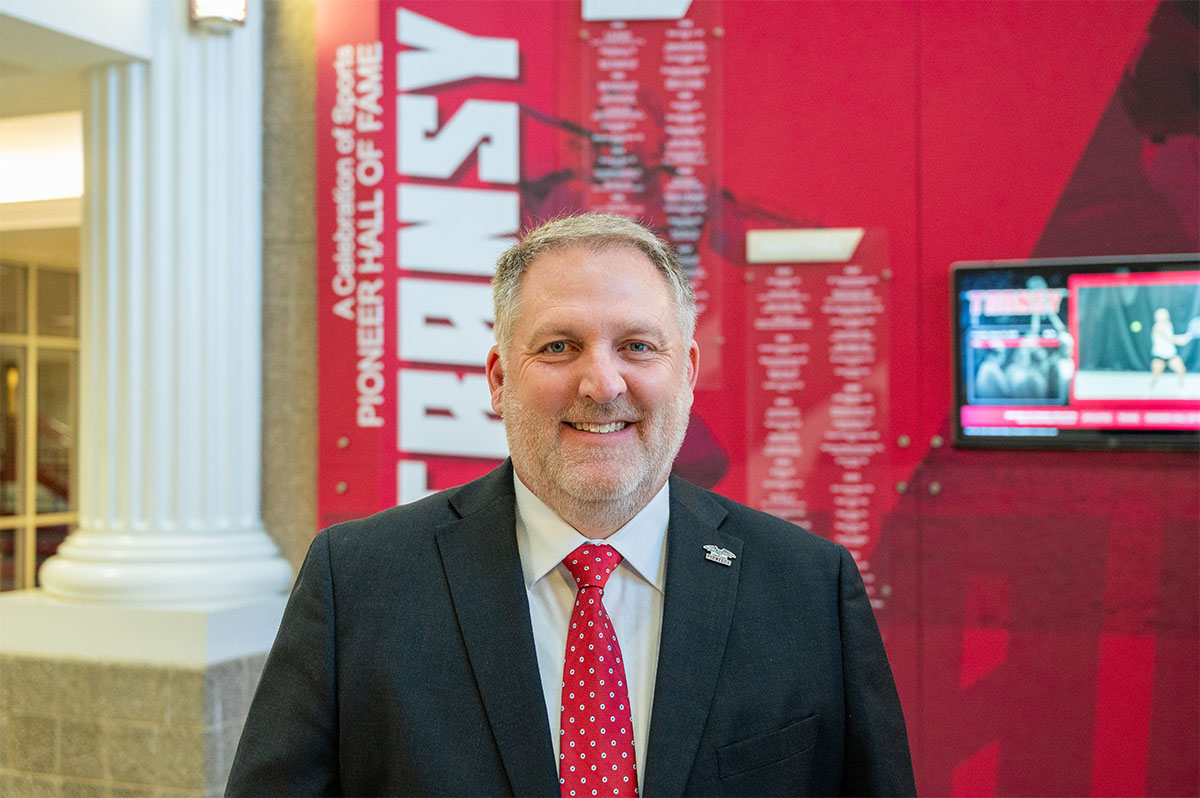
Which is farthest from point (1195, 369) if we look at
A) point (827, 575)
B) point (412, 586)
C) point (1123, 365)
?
point (412, 586)

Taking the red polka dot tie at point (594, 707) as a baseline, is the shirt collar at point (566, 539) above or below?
above

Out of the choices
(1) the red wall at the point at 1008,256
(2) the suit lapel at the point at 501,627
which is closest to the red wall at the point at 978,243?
(1) the red wall at the point at 1008,256

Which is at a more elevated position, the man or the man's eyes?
the man's eyes

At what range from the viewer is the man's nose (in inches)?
53.5

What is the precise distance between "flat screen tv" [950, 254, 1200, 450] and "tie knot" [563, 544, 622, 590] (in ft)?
5.79

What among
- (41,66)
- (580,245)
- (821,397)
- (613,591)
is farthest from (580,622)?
(41,66)

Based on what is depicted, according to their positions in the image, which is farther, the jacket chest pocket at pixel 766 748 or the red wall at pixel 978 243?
the red wall at pixel 978 243

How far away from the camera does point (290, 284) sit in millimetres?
3240

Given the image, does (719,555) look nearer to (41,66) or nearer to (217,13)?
(217,13)

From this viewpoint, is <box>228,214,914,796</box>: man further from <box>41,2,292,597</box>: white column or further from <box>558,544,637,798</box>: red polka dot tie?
<box>41,2,292,597</box>: white column

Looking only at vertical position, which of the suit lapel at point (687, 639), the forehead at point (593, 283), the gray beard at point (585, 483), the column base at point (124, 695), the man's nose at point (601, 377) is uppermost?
the forehead at point (593, 283)

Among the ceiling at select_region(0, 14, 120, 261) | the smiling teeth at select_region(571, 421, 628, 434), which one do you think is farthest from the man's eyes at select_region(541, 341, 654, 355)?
the ceiling at select_region(0, 14, 120, 261)

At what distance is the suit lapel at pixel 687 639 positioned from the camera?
1.30 m

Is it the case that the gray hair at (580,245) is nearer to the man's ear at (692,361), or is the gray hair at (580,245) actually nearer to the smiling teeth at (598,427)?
the man's ear at (692,361)
